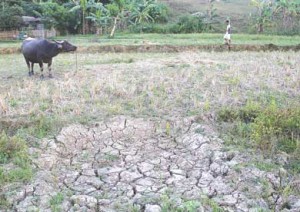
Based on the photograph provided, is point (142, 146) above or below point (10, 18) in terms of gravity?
below

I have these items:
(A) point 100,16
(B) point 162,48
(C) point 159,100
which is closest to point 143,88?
(C) point 159,100

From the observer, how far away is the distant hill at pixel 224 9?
872 inches

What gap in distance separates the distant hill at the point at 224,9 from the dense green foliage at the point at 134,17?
0.68 metres

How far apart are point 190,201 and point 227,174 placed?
79 centimetres

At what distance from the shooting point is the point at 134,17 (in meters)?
21.1

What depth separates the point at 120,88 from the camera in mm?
7406

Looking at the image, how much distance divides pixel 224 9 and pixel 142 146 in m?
20.8

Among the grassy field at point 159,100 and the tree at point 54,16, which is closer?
the grassy field at point 159,100

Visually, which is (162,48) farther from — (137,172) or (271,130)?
(137,172)

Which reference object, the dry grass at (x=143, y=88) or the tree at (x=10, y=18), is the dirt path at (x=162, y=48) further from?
the tree at (x=10, y=18)

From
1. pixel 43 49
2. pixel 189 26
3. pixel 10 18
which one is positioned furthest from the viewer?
pixel 189 26

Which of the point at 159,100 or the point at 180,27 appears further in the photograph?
the point at 180,27

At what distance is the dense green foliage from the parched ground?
10.9m

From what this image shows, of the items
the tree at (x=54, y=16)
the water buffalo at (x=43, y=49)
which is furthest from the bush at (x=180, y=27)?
the water buffalo at (x=43, y=49)
